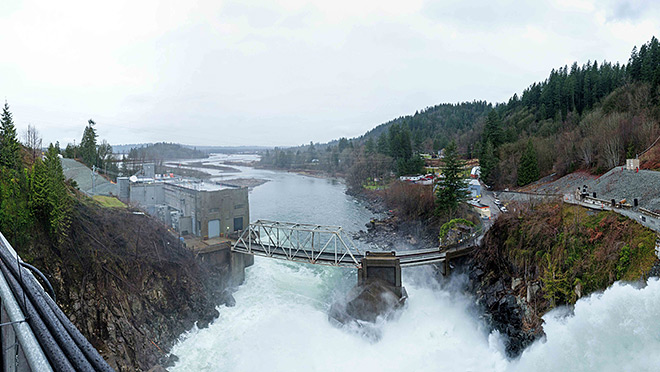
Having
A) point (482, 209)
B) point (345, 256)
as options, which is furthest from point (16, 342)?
point (482, 209)

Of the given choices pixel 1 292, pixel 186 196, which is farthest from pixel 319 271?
pixel 1 292

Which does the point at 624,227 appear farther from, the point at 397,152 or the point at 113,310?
the point at 397,152

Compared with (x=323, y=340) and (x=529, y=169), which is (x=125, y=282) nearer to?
(x=323, y=340)

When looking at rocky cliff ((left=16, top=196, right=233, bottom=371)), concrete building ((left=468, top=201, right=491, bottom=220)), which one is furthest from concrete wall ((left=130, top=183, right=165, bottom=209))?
concrete building ((left=468, top=201, right=491, bottom=220))

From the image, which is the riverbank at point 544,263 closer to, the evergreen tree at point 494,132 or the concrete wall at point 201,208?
the concrete wall at point 201,208

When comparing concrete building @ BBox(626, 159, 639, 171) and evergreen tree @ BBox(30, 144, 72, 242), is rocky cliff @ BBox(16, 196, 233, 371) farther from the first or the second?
concrete building @ BBox(626, 159, 639, 171)

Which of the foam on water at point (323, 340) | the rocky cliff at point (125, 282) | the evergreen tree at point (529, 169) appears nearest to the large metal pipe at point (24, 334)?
the rocky cliff at point (125, 282)
